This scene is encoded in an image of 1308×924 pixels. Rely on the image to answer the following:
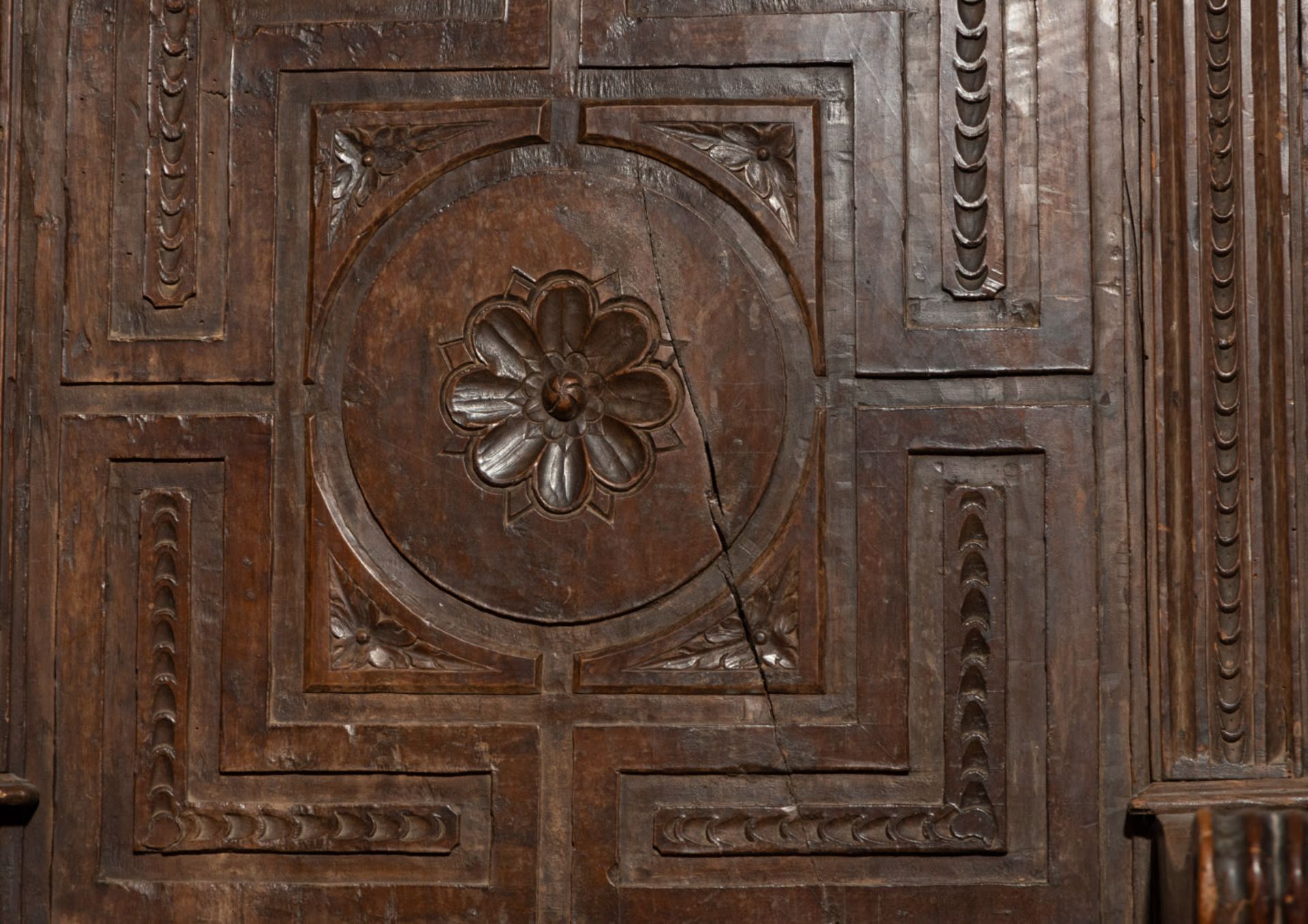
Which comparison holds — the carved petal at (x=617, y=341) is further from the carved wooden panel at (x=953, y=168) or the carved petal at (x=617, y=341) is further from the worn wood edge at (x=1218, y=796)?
the worn wood edge at (x=1218, y=796)

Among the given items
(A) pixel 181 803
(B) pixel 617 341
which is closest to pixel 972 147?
(B) pixel 617 341

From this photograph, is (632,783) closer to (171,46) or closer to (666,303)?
(666,303)

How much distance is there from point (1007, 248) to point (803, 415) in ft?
1.93

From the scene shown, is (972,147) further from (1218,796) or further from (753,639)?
(1218,796)

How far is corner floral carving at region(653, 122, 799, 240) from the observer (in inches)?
112

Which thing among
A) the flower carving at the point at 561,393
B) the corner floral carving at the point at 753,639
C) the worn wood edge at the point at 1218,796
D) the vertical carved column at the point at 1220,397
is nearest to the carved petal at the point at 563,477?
the flower carving at the point at 561,393

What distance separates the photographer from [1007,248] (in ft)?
9.15

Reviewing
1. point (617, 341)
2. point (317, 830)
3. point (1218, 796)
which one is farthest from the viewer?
point (617, 341)

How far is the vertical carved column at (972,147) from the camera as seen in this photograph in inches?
110

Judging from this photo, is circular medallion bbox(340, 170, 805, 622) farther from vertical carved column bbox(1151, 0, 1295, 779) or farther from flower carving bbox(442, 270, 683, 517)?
vertical carved column bbox(1151, 0, 1295, 779)

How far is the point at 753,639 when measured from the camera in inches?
110

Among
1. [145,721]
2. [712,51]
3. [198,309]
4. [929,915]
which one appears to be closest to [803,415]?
[712,51]

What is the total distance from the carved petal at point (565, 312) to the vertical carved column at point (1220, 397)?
127cm

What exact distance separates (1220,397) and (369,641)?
1968 mm
